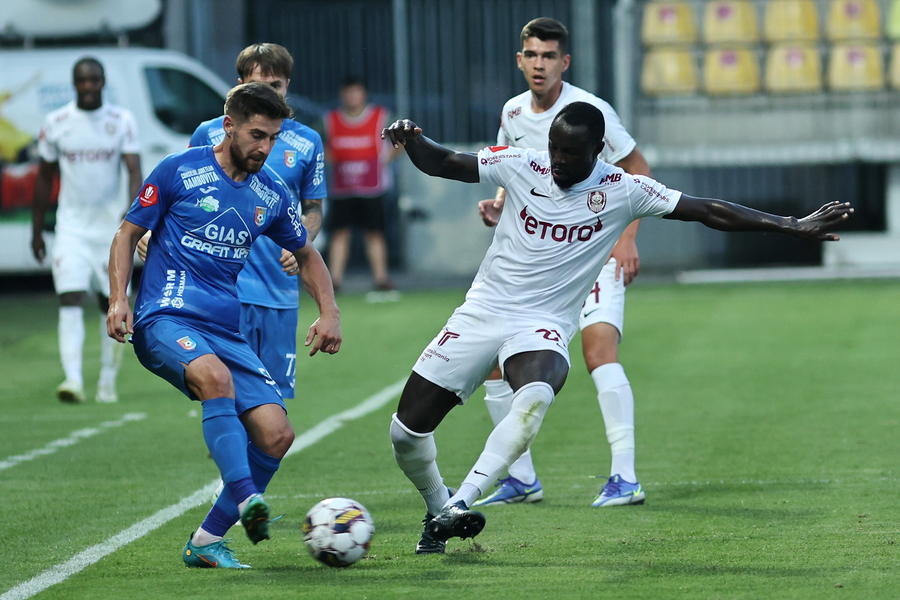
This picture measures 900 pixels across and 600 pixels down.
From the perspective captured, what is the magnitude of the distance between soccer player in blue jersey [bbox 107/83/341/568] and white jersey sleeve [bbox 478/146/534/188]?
0.80m

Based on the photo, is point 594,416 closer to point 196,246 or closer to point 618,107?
point 196,246

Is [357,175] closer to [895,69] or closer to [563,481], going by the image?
[895,69]

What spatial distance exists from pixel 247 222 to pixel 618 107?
1568cm

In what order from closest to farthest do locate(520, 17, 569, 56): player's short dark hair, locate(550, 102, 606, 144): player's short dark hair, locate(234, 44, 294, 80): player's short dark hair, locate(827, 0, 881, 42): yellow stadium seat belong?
1. locate(550, 102, 606, 144): player's short dark hair
2. locate(234, 44, 294, 80): player's short dark hair
3. locate(520, 17, 569, 56): player's short dark hair
4. locate(827, 0, 881, 42): yellow stadium seat

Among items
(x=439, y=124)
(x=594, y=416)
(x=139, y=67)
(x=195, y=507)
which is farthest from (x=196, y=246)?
(x=439, y=124)

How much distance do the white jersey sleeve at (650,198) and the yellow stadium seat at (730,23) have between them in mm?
16470

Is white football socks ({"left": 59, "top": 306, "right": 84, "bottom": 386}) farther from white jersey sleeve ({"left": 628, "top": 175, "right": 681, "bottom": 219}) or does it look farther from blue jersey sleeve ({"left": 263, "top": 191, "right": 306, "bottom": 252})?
white jersey sleeve ({"left": 628, "top": 175, "right": 681, "bottom": 219})

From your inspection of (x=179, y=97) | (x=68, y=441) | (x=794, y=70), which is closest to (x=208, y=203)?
(x=68, y=441)

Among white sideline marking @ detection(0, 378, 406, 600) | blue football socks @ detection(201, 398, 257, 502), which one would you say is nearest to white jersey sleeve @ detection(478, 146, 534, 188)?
blue football socks @ detection(201, 398, 257, 502)

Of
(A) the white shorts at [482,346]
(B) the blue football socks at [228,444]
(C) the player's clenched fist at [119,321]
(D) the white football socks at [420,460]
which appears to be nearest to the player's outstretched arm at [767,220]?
(A) the white shorts at [482,346]

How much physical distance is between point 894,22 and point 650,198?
16.7 m

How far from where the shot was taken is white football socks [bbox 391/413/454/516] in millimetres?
5266

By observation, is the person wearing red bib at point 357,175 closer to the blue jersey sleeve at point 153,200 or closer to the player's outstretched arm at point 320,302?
the player's outstretched arm at point 320,302

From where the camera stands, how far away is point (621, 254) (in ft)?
21.6
